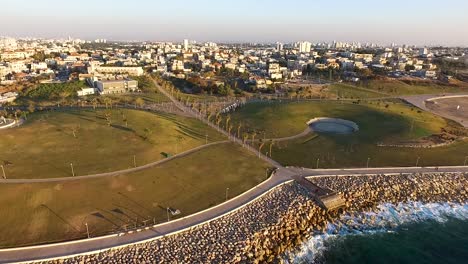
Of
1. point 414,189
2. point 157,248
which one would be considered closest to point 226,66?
point 414,189

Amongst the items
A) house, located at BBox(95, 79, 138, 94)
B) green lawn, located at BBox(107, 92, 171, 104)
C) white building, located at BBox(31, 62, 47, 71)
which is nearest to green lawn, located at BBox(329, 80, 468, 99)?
green lawn, located at BBox(107, 92, 171, 104)

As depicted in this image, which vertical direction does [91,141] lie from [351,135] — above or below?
below

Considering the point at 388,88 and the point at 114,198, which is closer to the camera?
the point at 114,198

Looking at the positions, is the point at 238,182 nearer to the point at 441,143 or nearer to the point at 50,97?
the point at 441,143

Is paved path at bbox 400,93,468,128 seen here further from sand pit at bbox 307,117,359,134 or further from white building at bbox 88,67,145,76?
white building at bbox 88,67,145,76

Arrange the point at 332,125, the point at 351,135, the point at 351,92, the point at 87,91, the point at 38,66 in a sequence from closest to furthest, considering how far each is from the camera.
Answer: the point at 351,135, the point at 332,125, the point at 87,91, the point at 351,92, the point at 38,66

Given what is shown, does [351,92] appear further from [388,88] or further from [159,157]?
[159,157]

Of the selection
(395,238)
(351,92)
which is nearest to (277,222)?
(395,238)
